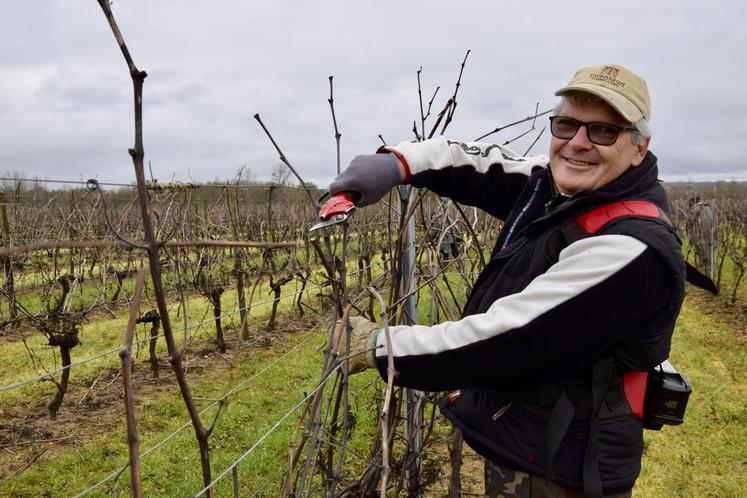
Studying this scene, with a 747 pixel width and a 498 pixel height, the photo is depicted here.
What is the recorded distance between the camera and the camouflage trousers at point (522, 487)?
150cm

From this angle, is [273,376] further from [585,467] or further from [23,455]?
[585,467]

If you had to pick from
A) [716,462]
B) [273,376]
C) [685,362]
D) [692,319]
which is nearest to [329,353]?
[716,462]

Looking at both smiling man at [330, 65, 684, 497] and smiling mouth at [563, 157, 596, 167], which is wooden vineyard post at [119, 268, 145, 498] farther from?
smiling mouth at [563, 157, 596, 167]

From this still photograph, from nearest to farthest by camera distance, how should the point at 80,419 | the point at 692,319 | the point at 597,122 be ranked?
1. the point at 597,122
2. the point at 80,419
3. the point at 692,319

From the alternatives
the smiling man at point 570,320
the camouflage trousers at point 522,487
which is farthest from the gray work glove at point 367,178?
the camouflage trousers at point 522,487

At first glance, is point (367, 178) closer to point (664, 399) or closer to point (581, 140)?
point (581, 140)

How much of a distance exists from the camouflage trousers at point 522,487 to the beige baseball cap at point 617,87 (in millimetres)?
980

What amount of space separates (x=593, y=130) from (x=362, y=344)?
850 mm

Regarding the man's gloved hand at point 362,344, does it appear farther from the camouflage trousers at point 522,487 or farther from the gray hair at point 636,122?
the gray hair at point 636,122

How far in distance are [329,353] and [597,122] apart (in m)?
0.96

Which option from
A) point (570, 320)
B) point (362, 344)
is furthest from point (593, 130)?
point (362, 344)

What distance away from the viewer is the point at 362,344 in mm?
1548

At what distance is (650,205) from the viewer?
1.38 meters

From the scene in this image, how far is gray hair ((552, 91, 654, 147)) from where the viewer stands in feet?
4.84
